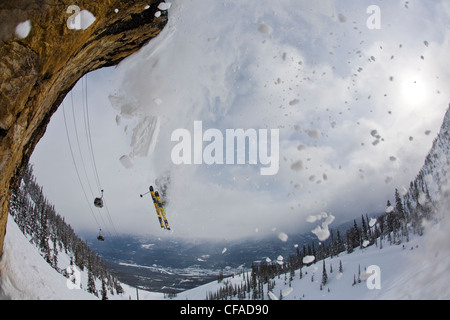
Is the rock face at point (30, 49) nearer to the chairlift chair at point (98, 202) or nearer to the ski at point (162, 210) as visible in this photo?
the chairlift chair at point (98, 202)

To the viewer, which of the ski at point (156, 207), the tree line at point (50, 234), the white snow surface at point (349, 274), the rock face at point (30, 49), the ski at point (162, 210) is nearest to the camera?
the rock face at point (30, 49)

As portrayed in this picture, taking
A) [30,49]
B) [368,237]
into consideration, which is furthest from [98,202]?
[368,237]

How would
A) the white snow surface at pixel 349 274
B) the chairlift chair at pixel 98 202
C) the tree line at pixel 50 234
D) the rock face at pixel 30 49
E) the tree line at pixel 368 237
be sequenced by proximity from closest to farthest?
the rock face at pixel 30 49, the white snow surface at pixel 349 274, the chairlift chair at pixel 98 202, the tree line at pixel 50 234, the tree line at pixel 368 237

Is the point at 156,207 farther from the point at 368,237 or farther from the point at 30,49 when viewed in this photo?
the point at 368,237

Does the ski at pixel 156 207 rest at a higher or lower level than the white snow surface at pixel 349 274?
higher

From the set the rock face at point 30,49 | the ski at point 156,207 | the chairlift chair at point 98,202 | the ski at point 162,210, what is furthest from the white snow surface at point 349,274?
the ski at point 162,210

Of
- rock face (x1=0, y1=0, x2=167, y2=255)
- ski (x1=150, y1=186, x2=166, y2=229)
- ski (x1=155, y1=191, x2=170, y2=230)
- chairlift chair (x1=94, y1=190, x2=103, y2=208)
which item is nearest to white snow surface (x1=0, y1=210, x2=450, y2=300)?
rock face (x1=0, y1=0, x2=167, y2=255)

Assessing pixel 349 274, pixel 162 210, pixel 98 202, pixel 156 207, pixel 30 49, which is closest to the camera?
pixel 30 49

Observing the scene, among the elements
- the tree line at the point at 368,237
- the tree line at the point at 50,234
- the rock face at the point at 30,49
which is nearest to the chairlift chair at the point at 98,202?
the rock face at the point at 30,49

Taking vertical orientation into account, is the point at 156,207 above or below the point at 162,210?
above

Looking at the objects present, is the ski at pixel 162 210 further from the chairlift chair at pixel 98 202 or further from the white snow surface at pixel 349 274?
the white snow surface at pixel 349 274

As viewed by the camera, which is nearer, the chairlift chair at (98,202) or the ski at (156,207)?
the chairlift chair at (98,202)
